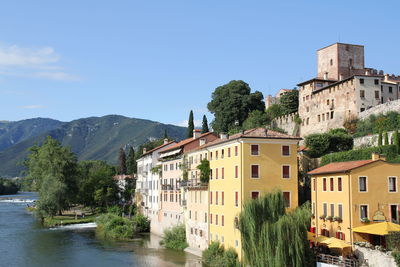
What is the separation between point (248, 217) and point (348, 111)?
122 ft

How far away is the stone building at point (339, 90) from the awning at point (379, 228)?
111ft

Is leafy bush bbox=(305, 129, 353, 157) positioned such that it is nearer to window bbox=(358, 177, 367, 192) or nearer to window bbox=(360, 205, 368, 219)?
window bbox=(358, 177, 367, 192)

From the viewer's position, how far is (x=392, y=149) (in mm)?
39281

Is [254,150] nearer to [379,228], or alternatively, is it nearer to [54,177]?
[379,228]

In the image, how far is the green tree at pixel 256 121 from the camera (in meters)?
80.1

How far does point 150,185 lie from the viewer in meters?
69.7

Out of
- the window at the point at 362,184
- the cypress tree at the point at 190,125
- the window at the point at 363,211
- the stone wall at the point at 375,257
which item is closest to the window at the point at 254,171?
the window at the point at 362,184

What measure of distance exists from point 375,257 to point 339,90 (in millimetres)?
41630

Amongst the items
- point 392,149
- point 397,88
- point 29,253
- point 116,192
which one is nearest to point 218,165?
point 392,149

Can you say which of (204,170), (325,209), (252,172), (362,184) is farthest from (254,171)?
(362,184)

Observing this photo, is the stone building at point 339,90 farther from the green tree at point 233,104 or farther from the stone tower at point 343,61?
the green tree at point 233,104

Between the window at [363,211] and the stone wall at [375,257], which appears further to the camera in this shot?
the window at [363,211]

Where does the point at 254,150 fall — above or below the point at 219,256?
above

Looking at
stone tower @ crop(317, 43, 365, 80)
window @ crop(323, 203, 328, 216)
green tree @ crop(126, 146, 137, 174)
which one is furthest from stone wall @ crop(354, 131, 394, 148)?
green tree @ crop(126, 146, 137, 174)
